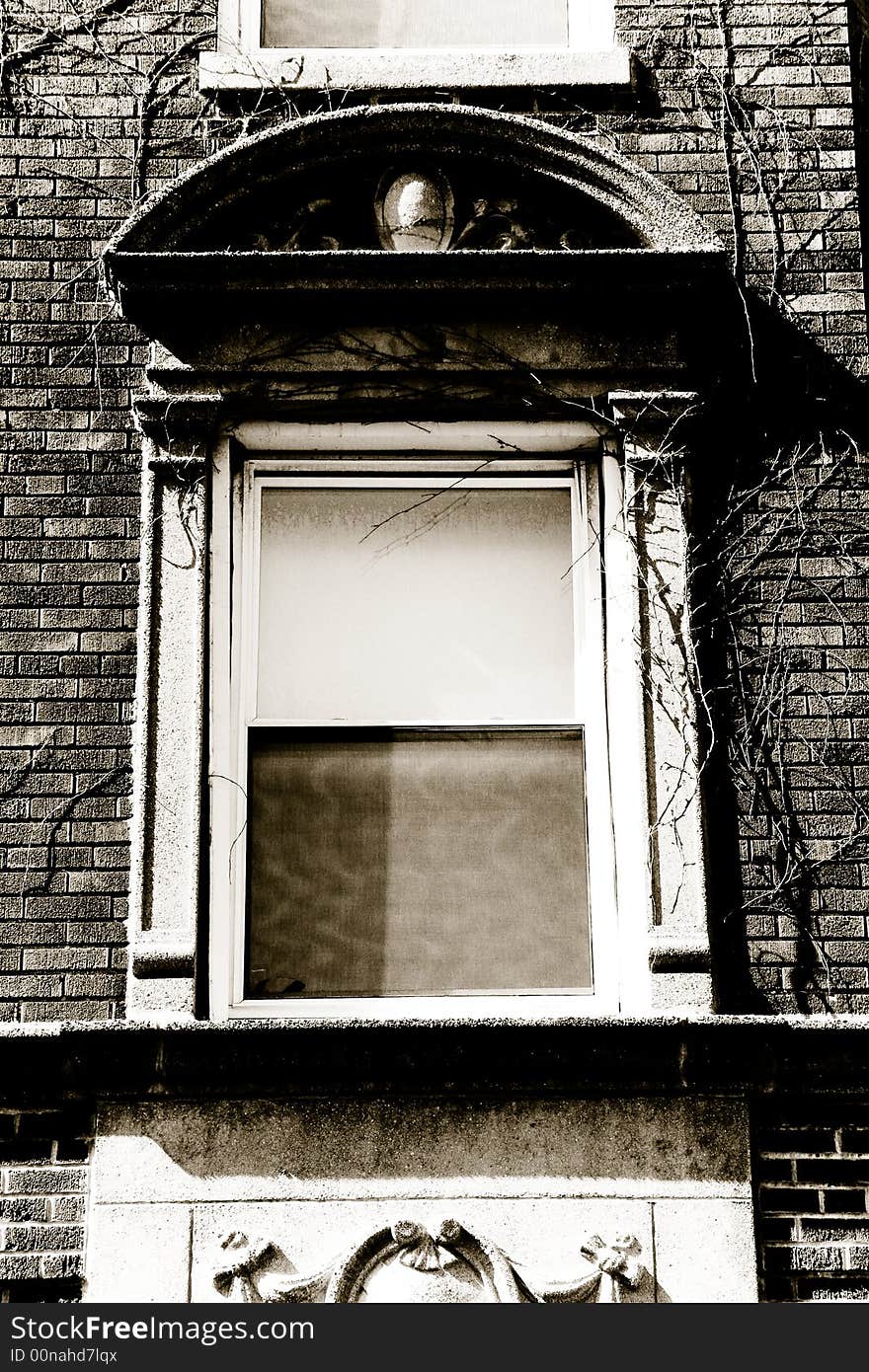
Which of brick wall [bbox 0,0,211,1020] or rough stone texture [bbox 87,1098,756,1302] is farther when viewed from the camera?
brick wall [bbox 0,0,211,1020]

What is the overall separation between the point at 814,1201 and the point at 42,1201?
232 cm

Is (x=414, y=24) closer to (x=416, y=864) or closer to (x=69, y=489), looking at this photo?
(x=69, y=489)

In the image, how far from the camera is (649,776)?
20.2 feet

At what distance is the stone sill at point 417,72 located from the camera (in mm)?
6867

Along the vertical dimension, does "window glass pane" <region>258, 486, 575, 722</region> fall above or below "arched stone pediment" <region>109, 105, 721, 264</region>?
below

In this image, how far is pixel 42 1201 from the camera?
5770mm

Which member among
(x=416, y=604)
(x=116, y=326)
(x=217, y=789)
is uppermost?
(x=116, y=326)

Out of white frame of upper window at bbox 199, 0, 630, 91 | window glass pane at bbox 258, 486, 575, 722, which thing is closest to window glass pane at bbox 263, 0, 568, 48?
white frame of upper window at bbox 199, 0, 630, 91

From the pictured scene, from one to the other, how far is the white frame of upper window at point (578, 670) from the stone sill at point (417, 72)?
4.28ft

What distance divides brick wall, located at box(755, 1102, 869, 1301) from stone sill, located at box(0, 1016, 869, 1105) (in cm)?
21

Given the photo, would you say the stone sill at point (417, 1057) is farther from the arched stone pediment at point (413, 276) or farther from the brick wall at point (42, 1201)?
the arched stone pediment at point (413, 276)

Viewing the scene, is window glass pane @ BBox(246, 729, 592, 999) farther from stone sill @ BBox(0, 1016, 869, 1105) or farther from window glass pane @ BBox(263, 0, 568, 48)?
window glass pane @ BBox(263, 0, 568, 48)

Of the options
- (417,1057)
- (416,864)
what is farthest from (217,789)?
(417,1057)

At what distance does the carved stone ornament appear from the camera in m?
5.58
